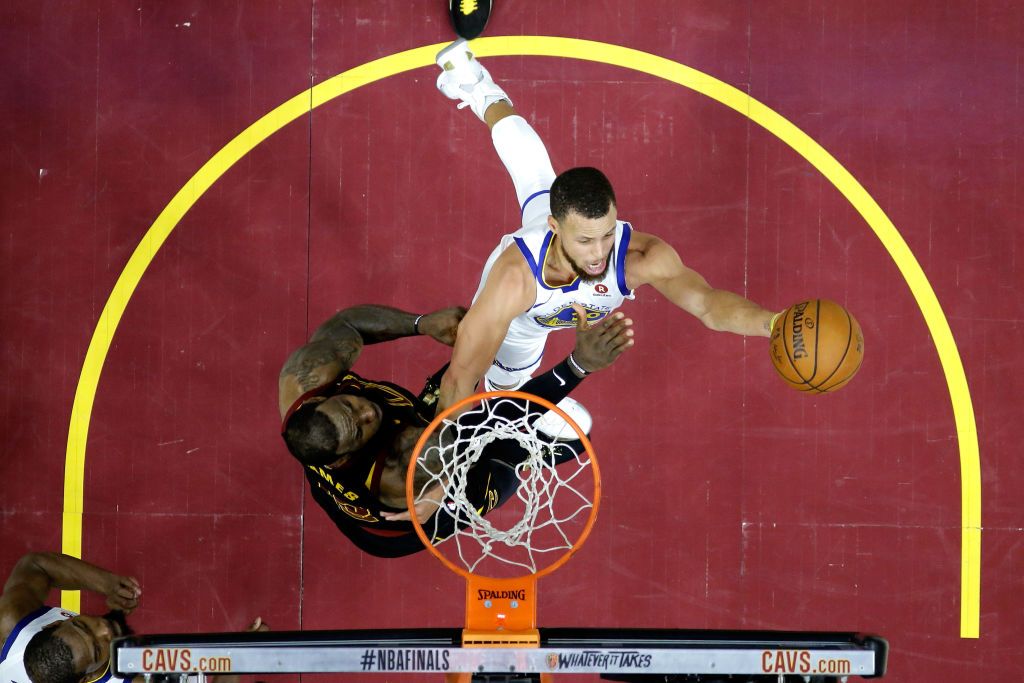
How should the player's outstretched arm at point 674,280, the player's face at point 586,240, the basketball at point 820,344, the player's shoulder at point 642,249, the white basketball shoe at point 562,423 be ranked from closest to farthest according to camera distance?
the basketball at point 820,344
the player's face at point 586,240
the player's outstretched arm at point 674,280
the player's shoulder at point 642,249
the white basketball shoe at point 562,423

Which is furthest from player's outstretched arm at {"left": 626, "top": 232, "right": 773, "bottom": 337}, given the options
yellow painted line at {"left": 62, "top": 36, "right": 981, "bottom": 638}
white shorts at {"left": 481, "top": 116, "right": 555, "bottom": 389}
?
yellow painted line at {"left": 62, "top": 36, "right": 981, "bottom": 638}

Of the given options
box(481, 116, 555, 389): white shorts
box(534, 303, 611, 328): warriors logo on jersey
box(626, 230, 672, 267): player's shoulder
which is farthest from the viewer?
box(481, 116, 555, 389): white shorts

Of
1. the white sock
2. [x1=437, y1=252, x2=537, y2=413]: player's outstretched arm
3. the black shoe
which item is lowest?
[x1=437, y1=252, x2=537, y2=413]: player's outstretched arm

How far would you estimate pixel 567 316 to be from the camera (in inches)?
215

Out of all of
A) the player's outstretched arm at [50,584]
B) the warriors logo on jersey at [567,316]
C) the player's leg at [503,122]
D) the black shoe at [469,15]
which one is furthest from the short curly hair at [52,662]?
the black shoe at [469,15]

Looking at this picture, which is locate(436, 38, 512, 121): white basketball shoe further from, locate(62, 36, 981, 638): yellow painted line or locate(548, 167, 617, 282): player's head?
locate(548, 167, 617, 282): player's head

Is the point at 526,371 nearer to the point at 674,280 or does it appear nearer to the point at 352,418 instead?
the point at 674,280

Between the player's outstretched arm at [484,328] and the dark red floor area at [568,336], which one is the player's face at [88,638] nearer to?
the dark red floor area at [568,336]

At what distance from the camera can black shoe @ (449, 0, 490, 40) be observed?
260 inches

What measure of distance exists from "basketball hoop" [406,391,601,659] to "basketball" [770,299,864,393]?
112cm

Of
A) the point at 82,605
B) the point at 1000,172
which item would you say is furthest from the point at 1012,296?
the point at 82,605

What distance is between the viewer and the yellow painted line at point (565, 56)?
6.76 m

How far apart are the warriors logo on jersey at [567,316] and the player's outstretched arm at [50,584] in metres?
3.02

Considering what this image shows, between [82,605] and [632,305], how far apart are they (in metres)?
4.87
